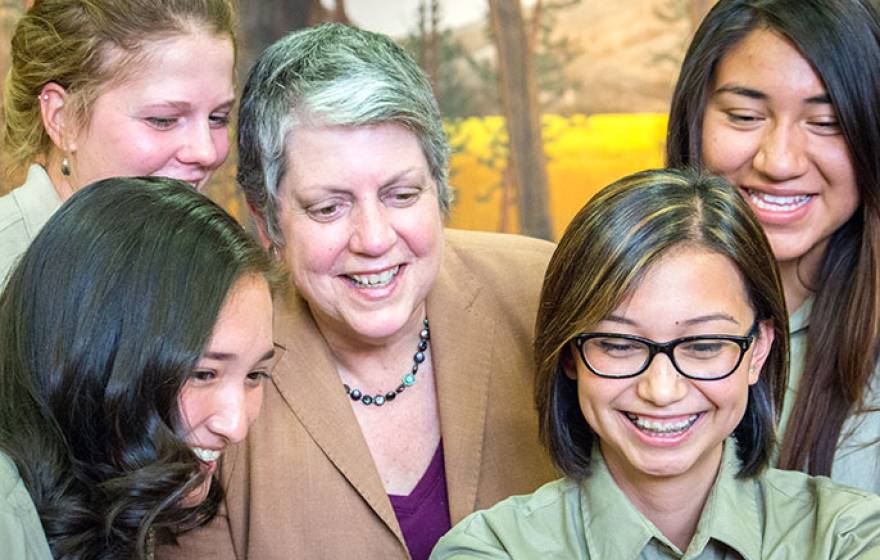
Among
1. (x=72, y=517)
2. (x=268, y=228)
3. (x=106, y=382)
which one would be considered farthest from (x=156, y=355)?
(x=268, y=228)

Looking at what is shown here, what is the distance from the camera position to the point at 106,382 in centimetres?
222

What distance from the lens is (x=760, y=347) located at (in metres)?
2.42

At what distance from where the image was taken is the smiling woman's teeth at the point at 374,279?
9.17 ft

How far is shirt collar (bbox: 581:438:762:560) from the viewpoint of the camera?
2354 millimetres

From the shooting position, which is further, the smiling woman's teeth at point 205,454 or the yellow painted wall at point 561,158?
the yellow painted wall at point 561,158

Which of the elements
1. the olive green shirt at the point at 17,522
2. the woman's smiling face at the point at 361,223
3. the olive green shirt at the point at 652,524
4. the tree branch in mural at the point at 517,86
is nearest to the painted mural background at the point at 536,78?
the tree branch in mural at the point at 517,86

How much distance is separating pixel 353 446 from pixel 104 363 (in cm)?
75

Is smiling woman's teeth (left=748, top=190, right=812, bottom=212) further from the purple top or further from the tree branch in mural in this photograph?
the tree branch in mural

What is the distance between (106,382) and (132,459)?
134 mm

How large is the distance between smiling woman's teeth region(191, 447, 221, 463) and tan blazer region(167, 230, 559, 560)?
39 centimetres

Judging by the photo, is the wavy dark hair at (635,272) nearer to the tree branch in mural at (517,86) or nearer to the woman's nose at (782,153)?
the woman's nose at (782,153)

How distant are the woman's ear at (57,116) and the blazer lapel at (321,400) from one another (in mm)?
558

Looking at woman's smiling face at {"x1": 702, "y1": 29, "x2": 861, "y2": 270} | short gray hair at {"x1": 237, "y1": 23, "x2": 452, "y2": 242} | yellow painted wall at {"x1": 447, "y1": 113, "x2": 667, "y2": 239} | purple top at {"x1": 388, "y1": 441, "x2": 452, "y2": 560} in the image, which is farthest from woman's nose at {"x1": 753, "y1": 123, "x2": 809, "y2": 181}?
yellow painted wall at {"x1": 447, "y1": 113, "x2": 667, "y2": 239}

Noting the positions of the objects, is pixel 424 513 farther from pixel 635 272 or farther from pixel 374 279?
pixel 635 272
